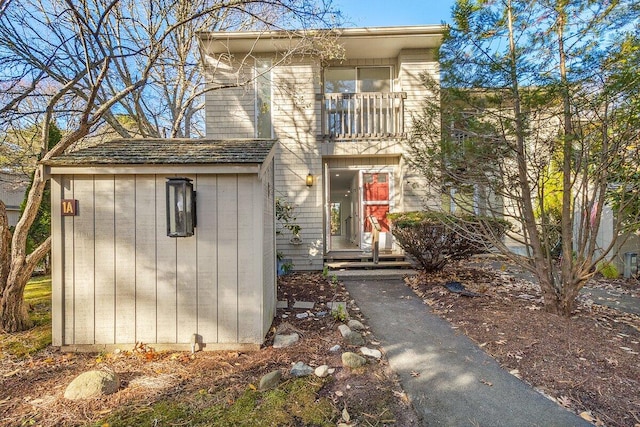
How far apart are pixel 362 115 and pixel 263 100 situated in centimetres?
267

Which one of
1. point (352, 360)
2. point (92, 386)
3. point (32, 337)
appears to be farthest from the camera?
point (32, 337)

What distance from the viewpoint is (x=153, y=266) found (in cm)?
347

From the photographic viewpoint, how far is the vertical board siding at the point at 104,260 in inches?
135

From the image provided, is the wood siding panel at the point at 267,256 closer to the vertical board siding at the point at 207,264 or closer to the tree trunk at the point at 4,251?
the vertical board siding at the point at 207,264

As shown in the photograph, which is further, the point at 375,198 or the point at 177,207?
the point at 375,198

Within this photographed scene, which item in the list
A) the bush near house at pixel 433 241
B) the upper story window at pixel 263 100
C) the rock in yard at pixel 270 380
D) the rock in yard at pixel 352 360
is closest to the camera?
the rock in yard at pixel 270 380

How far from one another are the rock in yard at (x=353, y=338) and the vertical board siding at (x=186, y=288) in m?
1.77

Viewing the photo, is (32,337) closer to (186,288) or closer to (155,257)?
(155,257)

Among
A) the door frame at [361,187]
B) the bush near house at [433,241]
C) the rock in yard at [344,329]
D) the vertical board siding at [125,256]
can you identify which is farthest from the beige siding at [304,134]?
the vertical board siding at [125,256]

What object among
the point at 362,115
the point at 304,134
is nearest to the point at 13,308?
the point at 304,134

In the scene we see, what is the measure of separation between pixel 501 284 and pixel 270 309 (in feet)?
15.1

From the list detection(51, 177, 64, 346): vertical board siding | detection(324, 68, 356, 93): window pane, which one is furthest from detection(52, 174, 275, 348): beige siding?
detection(324, 68, 356, 93): window pane

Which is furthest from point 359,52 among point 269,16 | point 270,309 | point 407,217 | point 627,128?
point 270,309

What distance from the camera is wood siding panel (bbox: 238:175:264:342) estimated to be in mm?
3469
